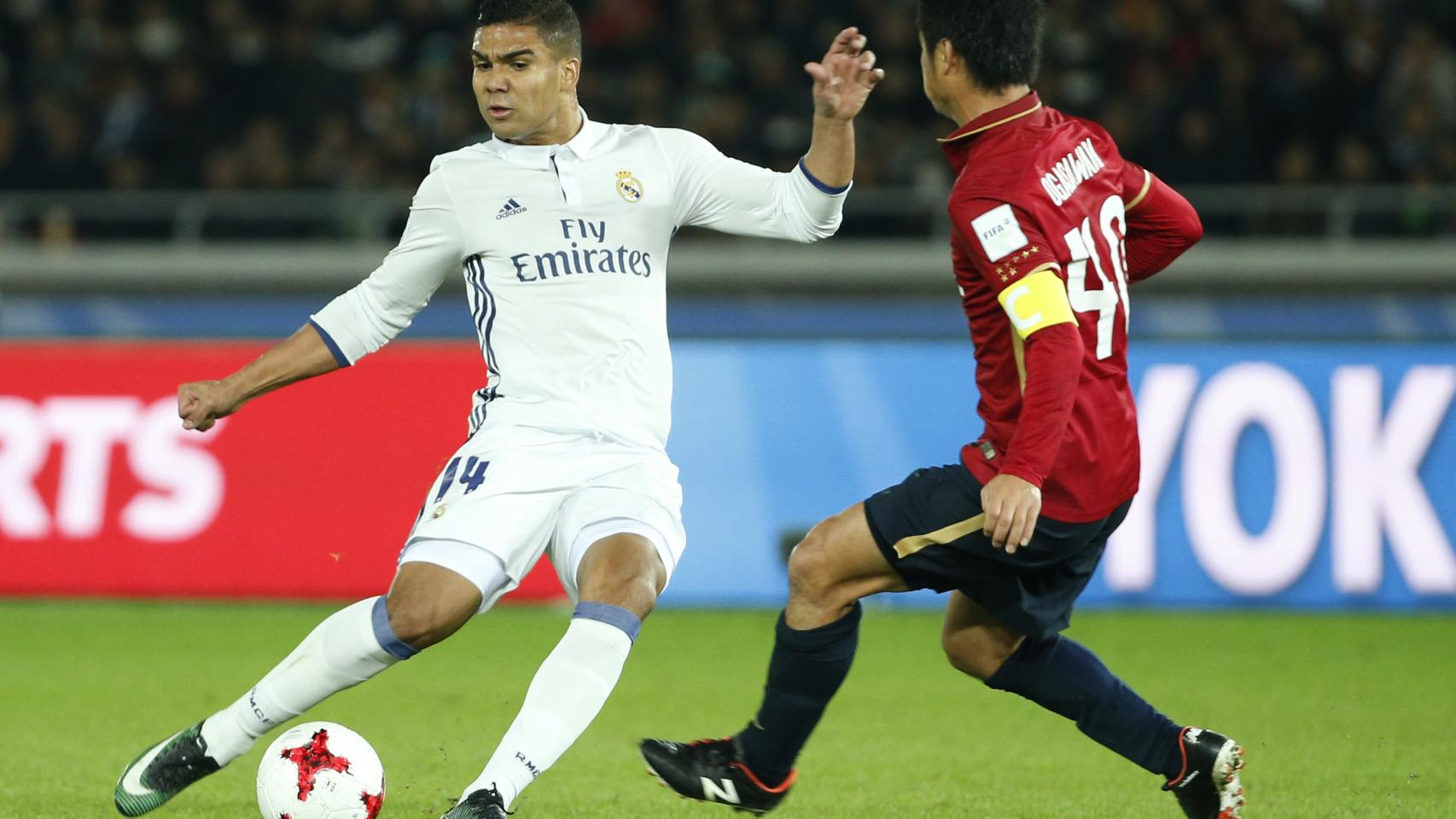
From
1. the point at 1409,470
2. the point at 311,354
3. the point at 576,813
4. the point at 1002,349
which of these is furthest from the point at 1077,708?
A: the point at 1409,470

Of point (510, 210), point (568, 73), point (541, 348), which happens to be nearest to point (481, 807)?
point (541, 348)

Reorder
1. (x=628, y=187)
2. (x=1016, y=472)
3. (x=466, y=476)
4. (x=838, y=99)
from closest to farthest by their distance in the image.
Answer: (x=1016, y=472) → (x=466, y=476) → (x=838, y=99) → (x=628, y=187)

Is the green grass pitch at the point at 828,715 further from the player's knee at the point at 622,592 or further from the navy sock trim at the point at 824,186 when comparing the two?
the navy sock trim at the point at 824,186

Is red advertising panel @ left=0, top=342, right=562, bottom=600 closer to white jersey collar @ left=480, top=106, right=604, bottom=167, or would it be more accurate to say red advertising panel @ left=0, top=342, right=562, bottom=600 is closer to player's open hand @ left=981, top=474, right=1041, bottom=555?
white jersey collar @ left=480, top=106, right=604, bottom=167

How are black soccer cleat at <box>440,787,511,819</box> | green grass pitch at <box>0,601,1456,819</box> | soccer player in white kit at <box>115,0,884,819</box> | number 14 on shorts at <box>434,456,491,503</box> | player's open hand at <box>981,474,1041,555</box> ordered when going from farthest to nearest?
green grass pitch at <box>0,601,1456,819</box>
number 14 on shorts at <box>434,456,491,503</box>
soccer player in white kit at <box>115,0,884,819</box>
player's open hand at <box>981,474,1041,555</box>
black soccer cleat at <box>440,787,511,819</box>

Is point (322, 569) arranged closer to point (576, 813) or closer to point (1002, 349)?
point (576, 813)

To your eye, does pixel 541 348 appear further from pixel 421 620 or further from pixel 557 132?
pixel 421 620

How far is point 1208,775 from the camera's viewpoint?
4.30 metres

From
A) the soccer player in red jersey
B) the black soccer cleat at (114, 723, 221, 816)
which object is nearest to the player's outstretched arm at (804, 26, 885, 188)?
the soccer player in red jersey

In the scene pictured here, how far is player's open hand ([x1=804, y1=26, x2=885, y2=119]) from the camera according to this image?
4.45 meters

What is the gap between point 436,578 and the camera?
4.16 m

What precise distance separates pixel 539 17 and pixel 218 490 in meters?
5.43

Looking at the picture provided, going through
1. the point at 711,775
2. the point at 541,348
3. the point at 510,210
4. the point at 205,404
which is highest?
the point at 510,210

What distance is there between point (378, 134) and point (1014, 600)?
984 cm
